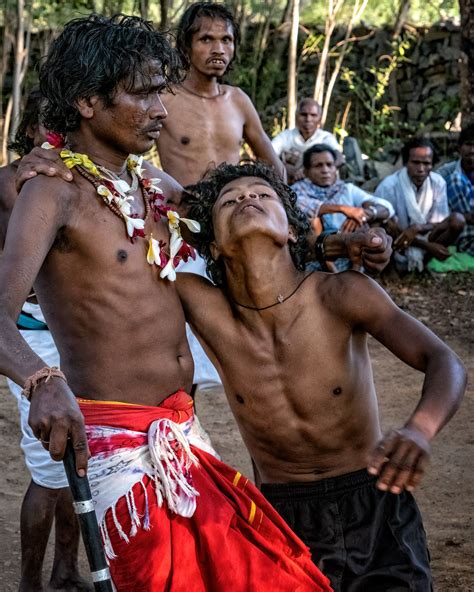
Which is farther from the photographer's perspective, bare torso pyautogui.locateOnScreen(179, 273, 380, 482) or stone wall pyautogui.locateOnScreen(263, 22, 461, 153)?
stone wall pyautogui.locateOnScreen(263, 22, 461, 153)

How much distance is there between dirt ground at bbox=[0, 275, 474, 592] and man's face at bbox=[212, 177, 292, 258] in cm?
163

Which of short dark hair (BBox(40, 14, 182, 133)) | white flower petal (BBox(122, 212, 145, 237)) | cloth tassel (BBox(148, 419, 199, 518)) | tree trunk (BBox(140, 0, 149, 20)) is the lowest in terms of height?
cloth tassel (BBox(148, 419, 199, 518))

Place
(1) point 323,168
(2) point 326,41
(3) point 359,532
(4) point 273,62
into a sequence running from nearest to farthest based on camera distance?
1. (3) point 359,532
2. (1) point 323,168
3. (2) point 326,41
4. (4) point 273,62

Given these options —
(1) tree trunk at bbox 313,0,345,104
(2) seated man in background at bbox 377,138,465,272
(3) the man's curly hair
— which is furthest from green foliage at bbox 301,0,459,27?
(3) the man's curly hair

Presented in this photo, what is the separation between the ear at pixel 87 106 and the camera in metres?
3.10

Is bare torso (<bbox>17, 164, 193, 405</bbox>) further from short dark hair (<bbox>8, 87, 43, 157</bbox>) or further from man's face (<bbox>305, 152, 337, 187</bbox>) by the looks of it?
man's face (<bbox>305, 152, 337, 187</bbox>)

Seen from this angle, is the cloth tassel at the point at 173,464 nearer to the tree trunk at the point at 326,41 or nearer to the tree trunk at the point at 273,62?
the tree trunk at the point at 326,41

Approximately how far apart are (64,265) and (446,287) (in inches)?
248

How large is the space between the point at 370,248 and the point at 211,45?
8.23 feet

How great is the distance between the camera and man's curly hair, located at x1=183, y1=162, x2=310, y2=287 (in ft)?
11.5

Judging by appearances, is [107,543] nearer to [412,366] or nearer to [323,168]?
A: [412,366]

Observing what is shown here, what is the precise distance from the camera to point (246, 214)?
3.24 metres

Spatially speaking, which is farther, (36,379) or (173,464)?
(173,464)

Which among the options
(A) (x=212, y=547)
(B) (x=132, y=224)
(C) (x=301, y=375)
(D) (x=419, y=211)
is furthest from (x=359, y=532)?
(D) (x=419, y=211)
